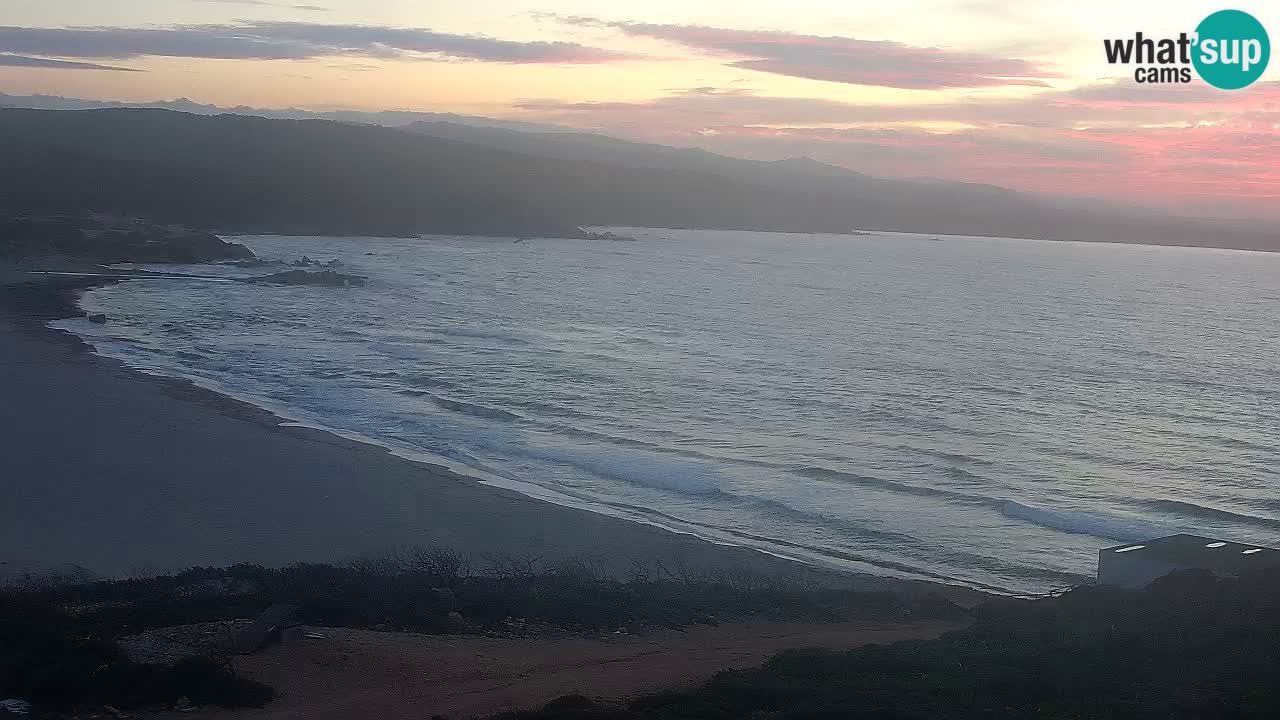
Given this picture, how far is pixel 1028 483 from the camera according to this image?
24.6 m

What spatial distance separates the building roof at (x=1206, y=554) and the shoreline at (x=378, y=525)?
258 centimetres

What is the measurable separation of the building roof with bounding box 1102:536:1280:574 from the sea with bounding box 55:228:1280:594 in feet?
8.27

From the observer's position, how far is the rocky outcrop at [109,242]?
228 ft

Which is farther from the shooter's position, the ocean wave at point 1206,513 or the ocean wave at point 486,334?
the ocean wave at point 486,334

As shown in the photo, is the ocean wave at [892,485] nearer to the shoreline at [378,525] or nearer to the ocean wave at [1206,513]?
the ocean wave at [1206,513]

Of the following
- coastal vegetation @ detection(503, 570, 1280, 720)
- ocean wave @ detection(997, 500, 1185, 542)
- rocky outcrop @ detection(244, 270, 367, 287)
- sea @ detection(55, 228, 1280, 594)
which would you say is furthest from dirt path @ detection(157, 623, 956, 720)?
rocky outcrop @ detection(244, 270, 367, 287)

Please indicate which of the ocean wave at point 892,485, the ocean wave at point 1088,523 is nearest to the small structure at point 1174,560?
the ocean wave at point 1088,523

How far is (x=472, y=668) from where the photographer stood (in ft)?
37.8

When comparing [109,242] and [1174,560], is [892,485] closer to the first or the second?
[1174,560]

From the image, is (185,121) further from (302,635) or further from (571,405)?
(302,635)

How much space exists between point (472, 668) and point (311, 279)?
6101 centimetres

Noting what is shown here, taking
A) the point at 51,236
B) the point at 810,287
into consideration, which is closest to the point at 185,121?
the point at 51,236

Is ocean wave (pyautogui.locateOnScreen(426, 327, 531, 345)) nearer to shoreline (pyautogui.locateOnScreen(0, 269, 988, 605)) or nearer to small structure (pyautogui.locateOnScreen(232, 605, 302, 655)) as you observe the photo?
shoreline (pyautogui.locateOnScreen(0, 269, 988, 605))

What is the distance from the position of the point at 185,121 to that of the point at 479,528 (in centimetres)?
18691
